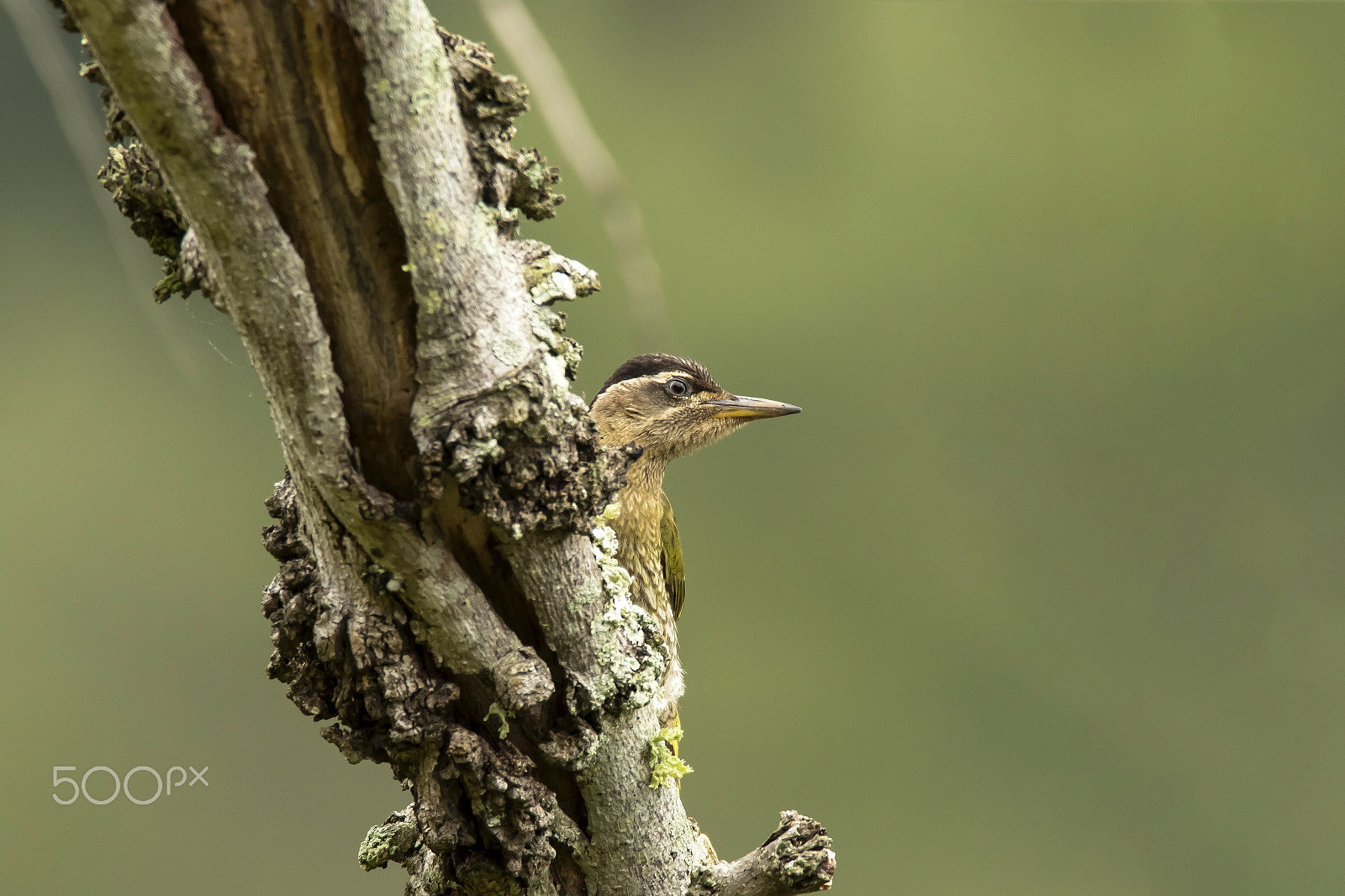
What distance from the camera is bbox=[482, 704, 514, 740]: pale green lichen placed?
3.84 ft

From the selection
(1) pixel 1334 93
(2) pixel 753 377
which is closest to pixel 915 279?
(2) pixel 753 377

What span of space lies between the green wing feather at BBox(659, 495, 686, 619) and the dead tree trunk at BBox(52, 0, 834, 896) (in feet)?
3.64

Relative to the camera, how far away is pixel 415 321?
0.97 m

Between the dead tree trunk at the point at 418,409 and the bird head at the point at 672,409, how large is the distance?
3.99 ft

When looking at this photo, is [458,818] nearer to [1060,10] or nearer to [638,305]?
[638,305]

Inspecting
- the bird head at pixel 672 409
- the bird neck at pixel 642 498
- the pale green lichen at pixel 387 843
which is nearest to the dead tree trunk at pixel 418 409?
the pale green lichen at pixel 387 843

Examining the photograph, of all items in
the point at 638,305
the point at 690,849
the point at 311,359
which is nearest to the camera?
the point at 311,359

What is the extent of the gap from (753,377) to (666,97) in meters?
1.06

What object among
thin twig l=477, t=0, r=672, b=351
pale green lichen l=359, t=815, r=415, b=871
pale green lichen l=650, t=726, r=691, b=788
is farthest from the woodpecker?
thin twig l=477, t=0, r=672, b=351

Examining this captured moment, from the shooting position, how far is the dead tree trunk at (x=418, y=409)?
0.85 m

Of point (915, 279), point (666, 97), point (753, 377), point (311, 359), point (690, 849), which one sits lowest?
point (690, 849)

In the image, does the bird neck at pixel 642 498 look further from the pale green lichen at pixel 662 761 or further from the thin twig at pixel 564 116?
the thin twig at pixel 564 116

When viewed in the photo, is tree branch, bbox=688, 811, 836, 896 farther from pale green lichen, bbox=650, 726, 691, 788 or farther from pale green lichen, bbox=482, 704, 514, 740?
pale green lichen, bbox=482, 704, 514, 740

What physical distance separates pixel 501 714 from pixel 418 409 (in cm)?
38
